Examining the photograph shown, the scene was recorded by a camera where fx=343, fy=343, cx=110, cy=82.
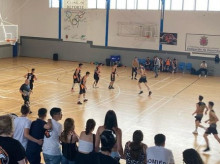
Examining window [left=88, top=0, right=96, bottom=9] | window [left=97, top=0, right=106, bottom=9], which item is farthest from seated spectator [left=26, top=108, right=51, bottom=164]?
window [left=88, top=0, right=96, bottom=9]

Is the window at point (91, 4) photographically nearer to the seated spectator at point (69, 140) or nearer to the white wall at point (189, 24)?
the white wall at point (189, 24)

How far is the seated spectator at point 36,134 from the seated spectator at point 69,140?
1.41 ft

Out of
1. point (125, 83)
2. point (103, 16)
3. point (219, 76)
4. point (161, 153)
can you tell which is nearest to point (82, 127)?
point (161, 153)

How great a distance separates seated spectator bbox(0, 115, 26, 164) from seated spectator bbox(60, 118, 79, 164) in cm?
195

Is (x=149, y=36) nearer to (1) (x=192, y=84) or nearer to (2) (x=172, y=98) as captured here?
(1) (x=192, y=84)

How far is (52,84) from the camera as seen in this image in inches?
881

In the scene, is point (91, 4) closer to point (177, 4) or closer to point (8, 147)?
point (177, 4)

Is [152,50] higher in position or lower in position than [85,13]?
lower

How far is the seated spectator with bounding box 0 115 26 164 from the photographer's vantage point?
4250 mm

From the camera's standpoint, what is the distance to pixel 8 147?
14.1ft

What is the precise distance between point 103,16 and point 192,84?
12.8 meters


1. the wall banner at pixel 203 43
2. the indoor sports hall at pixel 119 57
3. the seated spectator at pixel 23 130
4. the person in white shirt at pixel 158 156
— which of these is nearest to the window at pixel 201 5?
the indoor sports hall at pixel 119 57

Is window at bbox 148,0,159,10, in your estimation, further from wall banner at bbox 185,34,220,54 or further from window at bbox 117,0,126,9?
wall banner at bbox 185,34,220,54

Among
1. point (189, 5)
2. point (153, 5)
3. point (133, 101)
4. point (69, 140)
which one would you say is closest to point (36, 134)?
point (69, 140)
